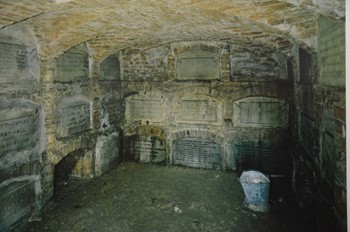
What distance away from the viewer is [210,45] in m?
6.20

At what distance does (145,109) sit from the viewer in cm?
692

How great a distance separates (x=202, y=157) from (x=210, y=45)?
2.69m

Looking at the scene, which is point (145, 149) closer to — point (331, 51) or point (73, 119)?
point (73, 119)

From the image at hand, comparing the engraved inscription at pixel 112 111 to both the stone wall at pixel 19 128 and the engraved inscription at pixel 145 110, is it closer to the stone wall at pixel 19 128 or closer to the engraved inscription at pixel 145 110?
the engraved inscription at pixel 145 110

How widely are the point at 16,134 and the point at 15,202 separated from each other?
1010mm

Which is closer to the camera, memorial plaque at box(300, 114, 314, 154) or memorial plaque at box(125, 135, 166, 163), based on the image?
memorial plaque at box(300, 114, 314, 154)

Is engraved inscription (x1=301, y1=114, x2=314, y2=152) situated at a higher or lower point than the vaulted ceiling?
lower

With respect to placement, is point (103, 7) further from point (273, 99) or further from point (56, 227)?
point (273, 99)

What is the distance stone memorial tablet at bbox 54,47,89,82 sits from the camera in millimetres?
4816

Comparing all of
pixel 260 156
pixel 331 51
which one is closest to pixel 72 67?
pixel 331 51

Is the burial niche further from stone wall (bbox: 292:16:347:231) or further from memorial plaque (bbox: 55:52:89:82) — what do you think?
stone wall (bbox: 292:16:347:231)

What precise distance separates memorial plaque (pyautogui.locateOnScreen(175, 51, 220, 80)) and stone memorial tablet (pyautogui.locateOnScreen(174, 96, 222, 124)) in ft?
1.71

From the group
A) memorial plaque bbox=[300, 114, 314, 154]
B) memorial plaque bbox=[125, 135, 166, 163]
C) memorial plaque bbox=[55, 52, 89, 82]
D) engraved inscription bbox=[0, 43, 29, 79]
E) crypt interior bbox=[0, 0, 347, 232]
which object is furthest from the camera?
memorial plaque bbox=[125, 135, 166, 163]

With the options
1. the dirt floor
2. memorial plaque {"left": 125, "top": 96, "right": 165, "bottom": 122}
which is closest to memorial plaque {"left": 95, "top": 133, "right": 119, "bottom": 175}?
the dirt floor
